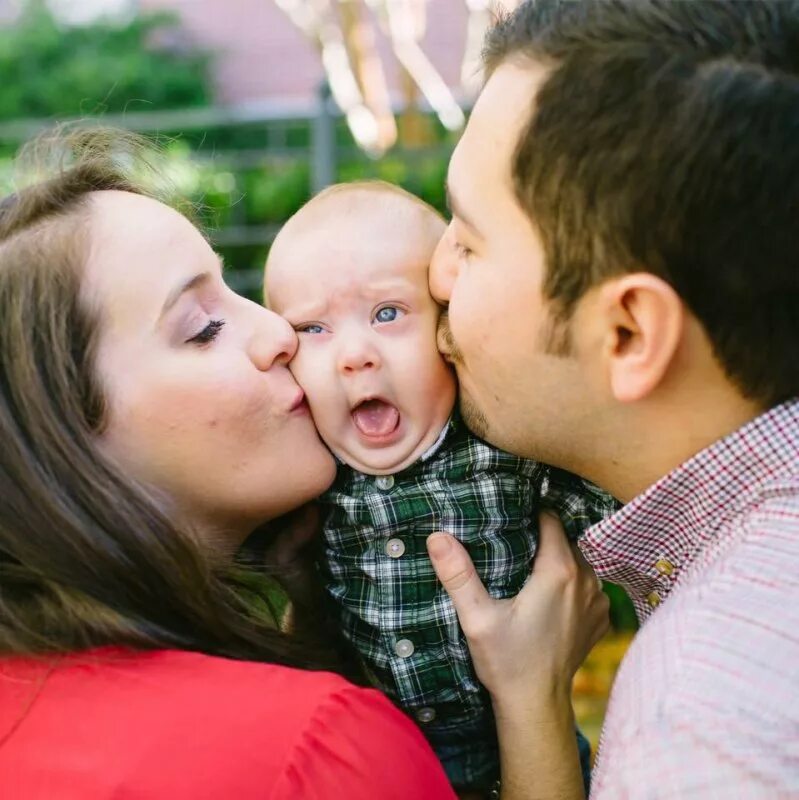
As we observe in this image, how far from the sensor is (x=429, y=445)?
209 cm

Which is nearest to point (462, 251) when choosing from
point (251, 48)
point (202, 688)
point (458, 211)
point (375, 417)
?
point (458, 211)

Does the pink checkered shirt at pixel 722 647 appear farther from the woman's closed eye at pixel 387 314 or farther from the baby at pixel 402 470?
the woman's closed eye at pixel 387 314

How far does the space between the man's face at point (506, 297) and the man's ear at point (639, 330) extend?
0.07m

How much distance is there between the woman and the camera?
146 cm

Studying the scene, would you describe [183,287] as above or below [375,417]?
above

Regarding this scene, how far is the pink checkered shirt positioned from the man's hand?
1.45 ft

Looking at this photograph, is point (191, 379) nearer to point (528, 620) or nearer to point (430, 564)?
point (430, 564)

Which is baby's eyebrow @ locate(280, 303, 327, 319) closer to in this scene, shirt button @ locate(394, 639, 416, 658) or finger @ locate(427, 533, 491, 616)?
finger @ locate(427, 533, 491, 616)

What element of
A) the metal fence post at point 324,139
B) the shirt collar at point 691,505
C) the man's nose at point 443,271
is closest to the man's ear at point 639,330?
the shirt collar at point 691,505

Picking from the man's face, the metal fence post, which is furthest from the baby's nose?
the metal fence post

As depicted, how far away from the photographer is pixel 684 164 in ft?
4.86

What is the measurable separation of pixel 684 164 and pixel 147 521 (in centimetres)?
96

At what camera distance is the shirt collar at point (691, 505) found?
5.16 feet

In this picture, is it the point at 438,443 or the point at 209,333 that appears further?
the point at 438,443
